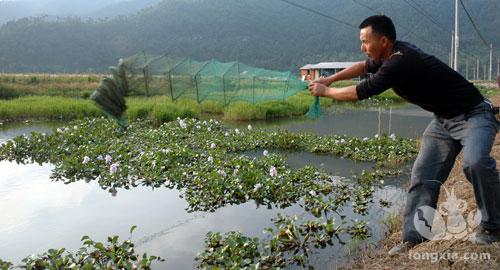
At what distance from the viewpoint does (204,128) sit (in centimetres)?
1156

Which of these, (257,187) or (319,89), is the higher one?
(319,89)

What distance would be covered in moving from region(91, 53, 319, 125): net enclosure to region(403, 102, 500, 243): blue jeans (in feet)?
7.77

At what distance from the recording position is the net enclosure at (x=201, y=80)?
6.86 m

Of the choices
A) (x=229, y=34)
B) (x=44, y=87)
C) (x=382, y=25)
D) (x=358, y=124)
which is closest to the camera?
(x=382, y=25)

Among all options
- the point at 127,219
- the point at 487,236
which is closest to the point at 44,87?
the point at 127,219

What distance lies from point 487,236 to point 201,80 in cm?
912

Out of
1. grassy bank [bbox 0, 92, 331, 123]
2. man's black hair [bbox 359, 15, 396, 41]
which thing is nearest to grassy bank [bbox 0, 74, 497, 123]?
grassy bank [bbox 0, 92, 331, 123]

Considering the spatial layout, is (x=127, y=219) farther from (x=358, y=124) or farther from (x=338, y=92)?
(x=358, y=124)

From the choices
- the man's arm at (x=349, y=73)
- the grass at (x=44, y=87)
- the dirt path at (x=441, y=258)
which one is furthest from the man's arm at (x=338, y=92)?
the grass at (x=44, y=87)

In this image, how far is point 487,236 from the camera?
3250mm

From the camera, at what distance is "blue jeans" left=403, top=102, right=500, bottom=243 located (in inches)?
122

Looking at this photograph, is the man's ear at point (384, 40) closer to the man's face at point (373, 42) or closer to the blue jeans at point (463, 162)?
the man's face at point (373, 42)

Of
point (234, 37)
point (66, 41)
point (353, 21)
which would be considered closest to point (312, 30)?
point (353, 21)

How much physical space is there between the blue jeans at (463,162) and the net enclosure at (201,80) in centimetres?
237
